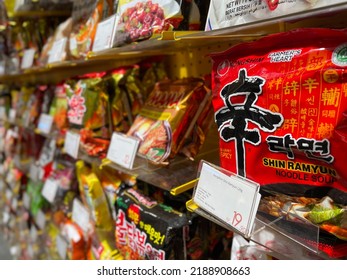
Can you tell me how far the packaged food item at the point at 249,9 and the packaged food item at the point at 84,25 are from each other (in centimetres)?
65

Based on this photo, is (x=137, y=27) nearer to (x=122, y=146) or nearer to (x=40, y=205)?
(x=122, y=146)

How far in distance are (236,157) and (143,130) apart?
45 cm

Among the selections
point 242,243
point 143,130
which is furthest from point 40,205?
point 242,243

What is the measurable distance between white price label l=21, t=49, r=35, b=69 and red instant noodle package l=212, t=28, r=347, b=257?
4.73 feet

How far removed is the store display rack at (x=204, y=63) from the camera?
2.02ft

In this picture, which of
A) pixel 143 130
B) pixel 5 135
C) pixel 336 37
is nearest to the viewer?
pixel 336 37

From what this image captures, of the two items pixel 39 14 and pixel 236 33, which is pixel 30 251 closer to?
pixel 39 14

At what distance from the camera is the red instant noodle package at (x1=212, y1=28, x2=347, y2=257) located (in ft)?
1.77

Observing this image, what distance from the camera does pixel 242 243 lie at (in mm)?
888

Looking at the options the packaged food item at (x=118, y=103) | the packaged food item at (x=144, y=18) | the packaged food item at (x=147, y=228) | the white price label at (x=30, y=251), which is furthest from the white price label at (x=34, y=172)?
the packaged food item at (x=144, y=18)

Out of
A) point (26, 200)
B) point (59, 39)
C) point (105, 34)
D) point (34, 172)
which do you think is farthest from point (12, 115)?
point (105, 34)

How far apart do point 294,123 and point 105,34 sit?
0.69 meters

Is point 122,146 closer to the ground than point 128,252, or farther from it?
farther from it
